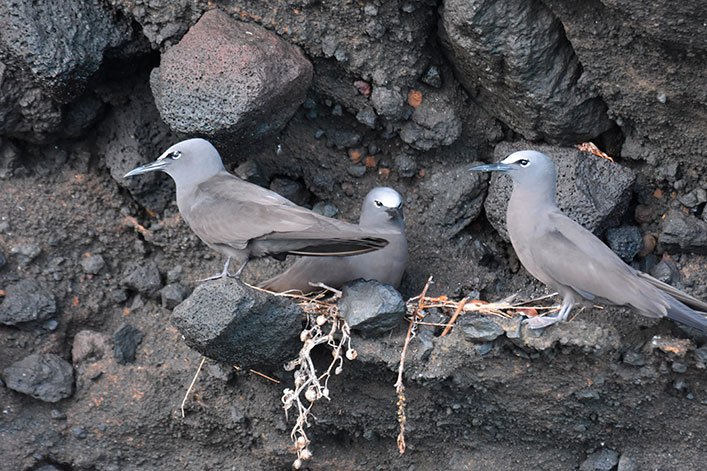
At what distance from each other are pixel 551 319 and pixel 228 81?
1875 millimetres

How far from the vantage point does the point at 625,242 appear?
5.71 m

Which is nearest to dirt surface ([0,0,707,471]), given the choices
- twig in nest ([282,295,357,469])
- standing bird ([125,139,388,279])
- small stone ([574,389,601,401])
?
small stone ([574,389,601,401])

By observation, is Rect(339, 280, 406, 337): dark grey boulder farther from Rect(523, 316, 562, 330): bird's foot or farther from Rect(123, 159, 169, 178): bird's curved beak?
Rect(123, 159, 169, 178): bird's curved beak

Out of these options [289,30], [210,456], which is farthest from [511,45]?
[210,456]

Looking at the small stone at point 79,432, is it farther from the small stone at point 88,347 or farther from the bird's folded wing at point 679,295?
the bird's folded wing at point 679,295

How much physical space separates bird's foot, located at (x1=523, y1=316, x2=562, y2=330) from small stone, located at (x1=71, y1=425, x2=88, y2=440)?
2310mm

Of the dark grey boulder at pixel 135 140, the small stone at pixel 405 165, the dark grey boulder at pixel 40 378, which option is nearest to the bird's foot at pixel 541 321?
the small stone at pixel 405 165

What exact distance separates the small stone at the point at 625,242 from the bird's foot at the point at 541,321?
0.72 meters

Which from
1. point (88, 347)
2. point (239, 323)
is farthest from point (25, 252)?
point (239, 323)

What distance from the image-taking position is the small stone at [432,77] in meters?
5.84

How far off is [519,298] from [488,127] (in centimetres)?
90

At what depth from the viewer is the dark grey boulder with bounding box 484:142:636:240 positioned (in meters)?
5.63

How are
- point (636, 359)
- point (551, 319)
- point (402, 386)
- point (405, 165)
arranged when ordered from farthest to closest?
1. point (405, 165)
2. point (402, 386)
3. point (551, 319)
4. point (636, 359)

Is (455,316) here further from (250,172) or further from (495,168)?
(250,172)
